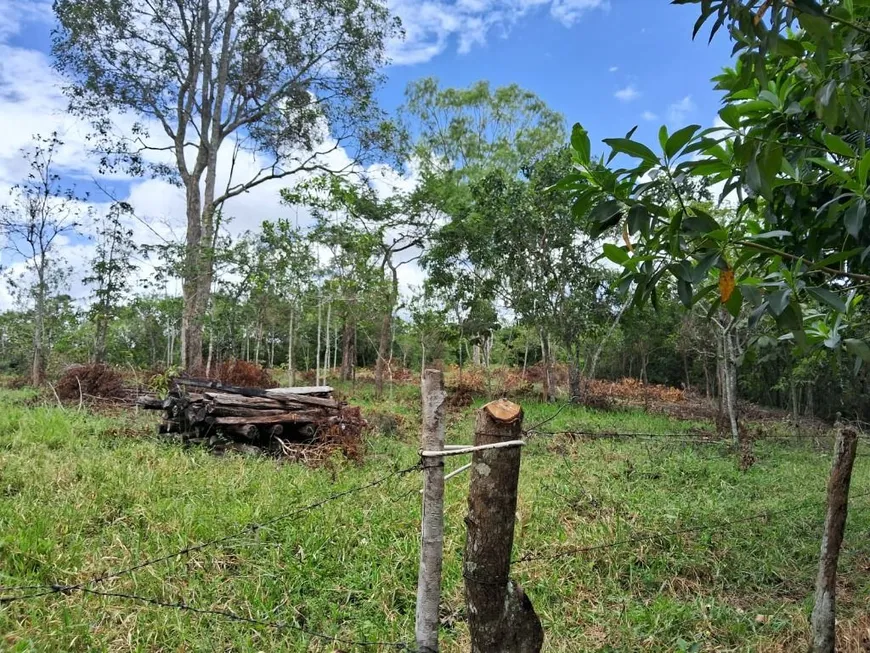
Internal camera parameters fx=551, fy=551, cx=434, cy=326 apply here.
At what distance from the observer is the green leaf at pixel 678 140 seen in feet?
4.96

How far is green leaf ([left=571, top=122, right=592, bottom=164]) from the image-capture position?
1.59 meters

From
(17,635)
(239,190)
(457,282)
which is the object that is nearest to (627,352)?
(457,282)

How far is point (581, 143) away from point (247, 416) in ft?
17.6

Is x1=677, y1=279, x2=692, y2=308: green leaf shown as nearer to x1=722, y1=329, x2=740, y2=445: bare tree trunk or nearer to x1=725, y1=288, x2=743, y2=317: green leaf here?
x1=725, y1=288, x2=743, y2=317: green leaf

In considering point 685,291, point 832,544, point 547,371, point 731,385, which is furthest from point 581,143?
point 547,371

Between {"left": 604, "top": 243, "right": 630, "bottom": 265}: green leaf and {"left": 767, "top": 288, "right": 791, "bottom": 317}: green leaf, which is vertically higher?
{"left": 604, "top": 243, "right": 630, "bottom": 265}: green leaf

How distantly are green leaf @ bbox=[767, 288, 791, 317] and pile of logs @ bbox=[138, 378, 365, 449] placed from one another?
5.27m

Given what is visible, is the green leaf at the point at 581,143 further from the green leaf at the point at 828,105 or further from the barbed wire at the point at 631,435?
the barbed wire at the point at 631,435

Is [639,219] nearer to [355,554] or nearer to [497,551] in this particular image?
[497,551]

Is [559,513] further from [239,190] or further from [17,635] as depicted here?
[239,190]

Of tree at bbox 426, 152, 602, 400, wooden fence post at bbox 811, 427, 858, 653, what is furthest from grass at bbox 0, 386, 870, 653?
tree at bbox 426, 152, 602, 400

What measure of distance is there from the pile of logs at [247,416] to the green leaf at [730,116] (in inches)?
206

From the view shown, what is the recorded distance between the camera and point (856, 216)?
62.0 inches

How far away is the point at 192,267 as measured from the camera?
1265 centimetres
